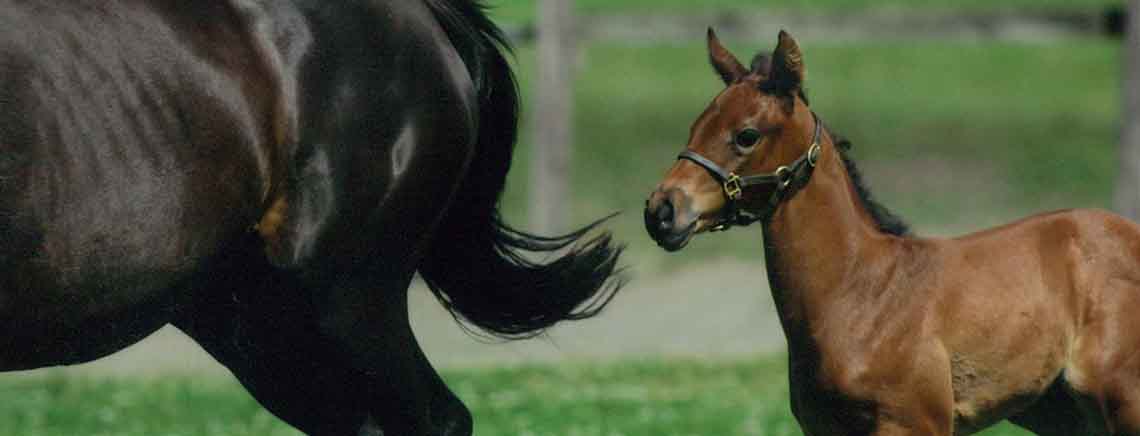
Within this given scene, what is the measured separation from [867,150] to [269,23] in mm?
13031

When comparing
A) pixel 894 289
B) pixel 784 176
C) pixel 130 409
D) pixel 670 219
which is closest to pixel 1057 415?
pixel 894 289

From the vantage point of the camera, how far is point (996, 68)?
70.5 ft

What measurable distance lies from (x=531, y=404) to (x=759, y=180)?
12.4ft

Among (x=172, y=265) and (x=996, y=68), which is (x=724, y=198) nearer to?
(x=172, y=265)

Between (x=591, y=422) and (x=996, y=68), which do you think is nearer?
(x=591, y=422)

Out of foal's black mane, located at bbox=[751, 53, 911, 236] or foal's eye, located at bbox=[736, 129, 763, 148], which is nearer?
foal's eye, located at bbox=[736, 129, 763, 148]

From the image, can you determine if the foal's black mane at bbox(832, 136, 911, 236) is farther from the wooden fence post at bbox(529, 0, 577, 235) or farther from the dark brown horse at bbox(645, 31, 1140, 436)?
the wooden fence post at bbox(529, 0, 577, 235)

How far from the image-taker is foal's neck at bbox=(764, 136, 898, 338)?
438 centimetres

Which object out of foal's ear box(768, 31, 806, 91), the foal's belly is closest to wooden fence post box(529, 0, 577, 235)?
the foal's belly

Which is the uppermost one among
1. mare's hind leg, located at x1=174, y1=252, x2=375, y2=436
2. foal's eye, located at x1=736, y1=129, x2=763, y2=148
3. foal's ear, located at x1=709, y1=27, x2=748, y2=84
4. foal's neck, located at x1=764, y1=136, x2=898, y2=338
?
foal's ear, located at x1=709, y1=27, x2=748, y2=84

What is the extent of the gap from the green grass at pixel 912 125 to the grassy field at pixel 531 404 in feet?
13.4

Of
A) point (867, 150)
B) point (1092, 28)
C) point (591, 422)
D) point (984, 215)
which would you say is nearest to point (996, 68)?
point (867, 150)

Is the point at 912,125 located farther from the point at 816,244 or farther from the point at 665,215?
the point at 665,215

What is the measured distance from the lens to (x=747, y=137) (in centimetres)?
420
